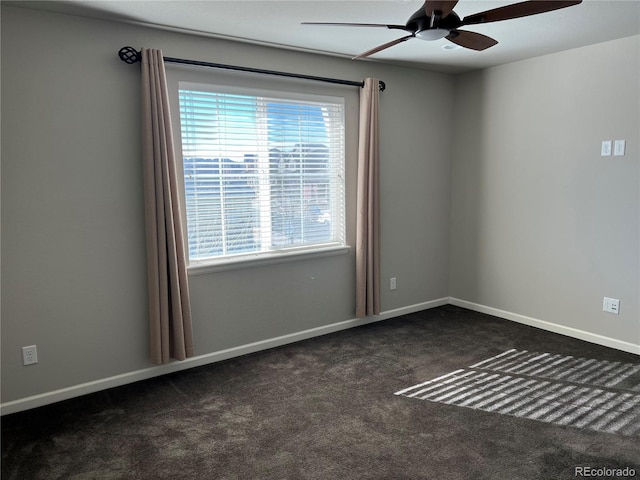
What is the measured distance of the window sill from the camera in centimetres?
343

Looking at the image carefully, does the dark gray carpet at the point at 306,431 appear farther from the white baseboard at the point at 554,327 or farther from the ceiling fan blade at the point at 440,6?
the ceiling fan blade at the point at 440,6

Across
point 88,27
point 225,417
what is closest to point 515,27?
point 88,27

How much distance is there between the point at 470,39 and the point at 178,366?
2.85 meters

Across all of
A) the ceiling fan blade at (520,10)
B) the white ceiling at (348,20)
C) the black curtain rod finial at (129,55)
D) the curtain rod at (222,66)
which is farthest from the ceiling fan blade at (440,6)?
the black curtain rod finial at (129,55)

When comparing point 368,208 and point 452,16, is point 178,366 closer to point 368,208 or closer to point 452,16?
point 368,208

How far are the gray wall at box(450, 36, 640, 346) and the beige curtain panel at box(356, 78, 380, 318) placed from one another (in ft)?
3.81

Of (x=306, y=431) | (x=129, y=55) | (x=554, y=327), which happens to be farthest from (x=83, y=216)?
(x=554, y=327)

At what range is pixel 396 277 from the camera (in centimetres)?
459

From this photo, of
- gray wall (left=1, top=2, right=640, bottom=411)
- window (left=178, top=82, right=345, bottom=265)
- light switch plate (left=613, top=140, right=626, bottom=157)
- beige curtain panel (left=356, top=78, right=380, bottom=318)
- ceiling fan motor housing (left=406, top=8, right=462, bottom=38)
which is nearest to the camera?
ceiling fan motor housing (left=406, top=8, right=462, bottom=38)

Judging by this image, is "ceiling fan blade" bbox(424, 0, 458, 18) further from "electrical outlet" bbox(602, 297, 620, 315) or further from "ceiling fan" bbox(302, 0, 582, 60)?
"electrical outlet" bbox(602, 297, 620, 315)

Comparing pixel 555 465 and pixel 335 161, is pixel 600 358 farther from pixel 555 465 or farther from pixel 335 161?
pixel 335 161

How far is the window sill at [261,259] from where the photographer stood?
3.43 meters

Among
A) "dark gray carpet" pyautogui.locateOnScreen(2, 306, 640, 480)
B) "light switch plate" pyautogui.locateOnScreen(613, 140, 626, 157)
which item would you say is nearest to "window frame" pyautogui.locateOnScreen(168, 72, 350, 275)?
"dark gray carpet" pyautogui.locateOnScreen(2, 306, 640, 480)

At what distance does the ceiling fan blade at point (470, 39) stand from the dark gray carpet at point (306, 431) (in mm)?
2108
